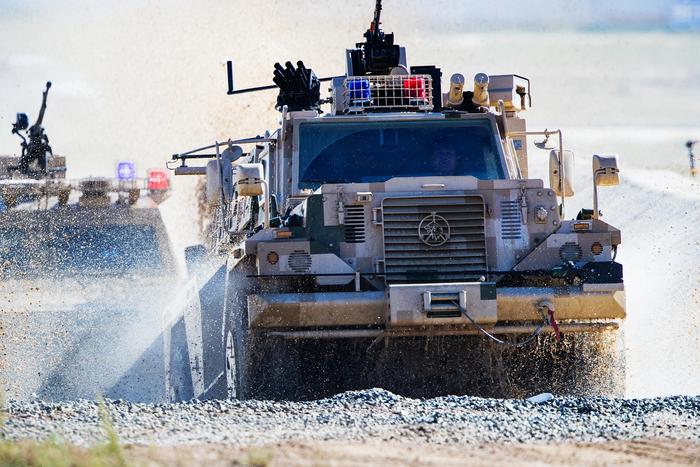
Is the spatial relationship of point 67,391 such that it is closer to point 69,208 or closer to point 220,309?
point 220,309

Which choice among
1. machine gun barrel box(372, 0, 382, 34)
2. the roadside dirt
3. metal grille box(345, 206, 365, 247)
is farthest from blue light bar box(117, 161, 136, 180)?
the roadside dirt

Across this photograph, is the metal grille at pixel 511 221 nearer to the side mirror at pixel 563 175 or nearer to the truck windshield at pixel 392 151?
the truck windshield at pixel 392 151

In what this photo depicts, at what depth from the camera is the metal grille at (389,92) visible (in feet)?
40.2

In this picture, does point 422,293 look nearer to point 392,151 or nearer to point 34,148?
point 392,151

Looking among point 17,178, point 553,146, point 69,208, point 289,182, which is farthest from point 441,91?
point 17,178

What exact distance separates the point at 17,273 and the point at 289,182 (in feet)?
45.1

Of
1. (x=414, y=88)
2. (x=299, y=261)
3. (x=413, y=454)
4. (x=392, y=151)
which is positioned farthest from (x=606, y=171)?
(x=413, y=454)

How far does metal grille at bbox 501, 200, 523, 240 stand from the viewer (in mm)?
10688

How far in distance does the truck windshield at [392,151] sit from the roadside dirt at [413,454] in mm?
4748

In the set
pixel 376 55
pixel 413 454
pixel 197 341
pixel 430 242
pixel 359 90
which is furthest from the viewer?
pixel 376 55

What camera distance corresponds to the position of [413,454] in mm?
6652

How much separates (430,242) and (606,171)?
1.74m

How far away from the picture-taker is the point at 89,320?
17.5m

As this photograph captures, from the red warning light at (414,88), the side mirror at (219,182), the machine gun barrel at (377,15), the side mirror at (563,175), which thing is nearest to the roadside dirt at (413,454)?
the side mirror at (563,175)
